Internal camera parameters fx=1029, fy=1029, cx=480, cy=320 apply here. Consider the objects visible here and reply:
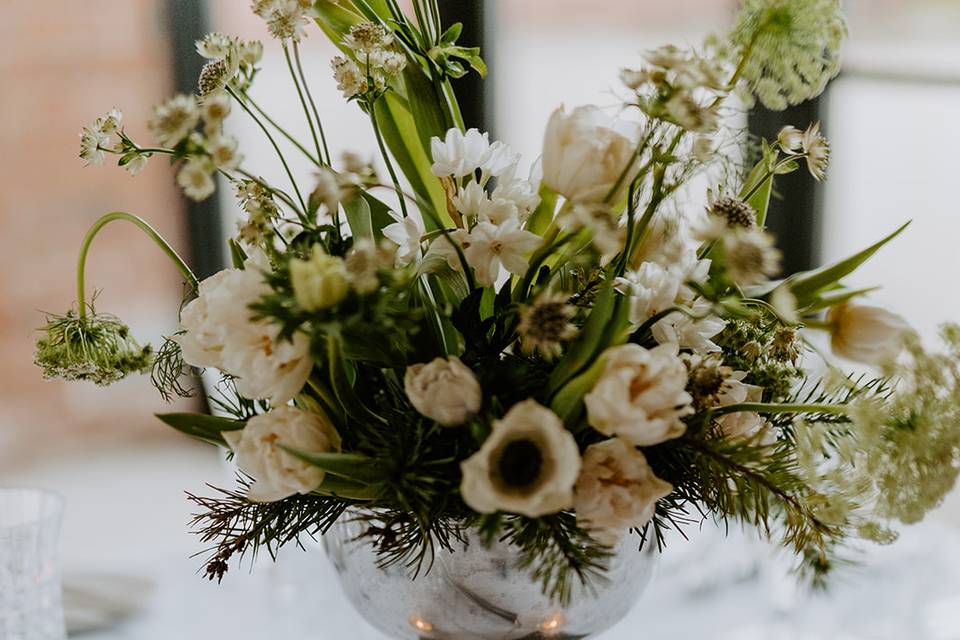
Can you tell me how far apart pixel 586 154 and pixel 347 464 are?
0.20 m

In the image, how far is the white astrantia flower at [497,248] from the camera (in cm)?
57

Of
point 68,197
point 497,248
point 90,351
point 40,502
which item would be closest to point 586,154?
point 497,248

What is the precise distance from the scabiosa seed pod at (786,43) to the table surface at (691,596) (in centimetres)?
54

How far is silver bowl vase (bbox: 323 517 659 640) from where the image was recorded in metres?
0.58

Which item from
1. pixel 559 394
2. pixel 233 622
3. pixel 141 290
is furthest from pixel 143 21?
pixel 559 394

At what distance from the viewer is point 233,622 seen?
97 cm

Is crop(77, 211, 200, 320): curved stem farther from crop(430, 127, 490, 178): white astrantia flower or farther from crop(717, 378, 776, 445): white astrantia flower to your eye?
crop(717, 378, 776, 445): white astrantia flower

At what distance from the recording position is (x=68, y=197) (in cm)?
212

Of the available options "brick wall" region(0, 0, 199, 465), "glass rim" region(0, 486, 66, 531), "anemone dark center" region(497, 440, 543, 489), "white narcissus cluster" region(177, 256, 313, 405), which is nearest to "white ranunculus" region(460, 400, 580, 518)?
"anemone dark center" region(497, 440, 543, 489)

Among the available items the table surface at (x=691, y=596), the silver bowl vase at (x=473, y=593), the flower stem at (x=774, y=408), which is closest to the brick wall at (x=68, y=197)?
the table surface at (x=691, y=596)

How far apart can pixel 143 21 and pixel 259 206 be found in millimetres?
1681

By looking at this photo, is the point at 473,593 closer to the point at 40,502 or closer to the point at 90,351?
the point at 90,351

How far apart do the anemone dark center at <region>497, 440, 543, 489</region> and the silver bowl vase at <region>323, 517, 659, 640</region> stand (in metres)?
0.10

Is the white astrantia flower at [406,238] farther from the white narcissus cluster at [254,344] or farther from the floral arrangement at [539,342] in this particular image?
the white narcissus cluster at [254,344]
